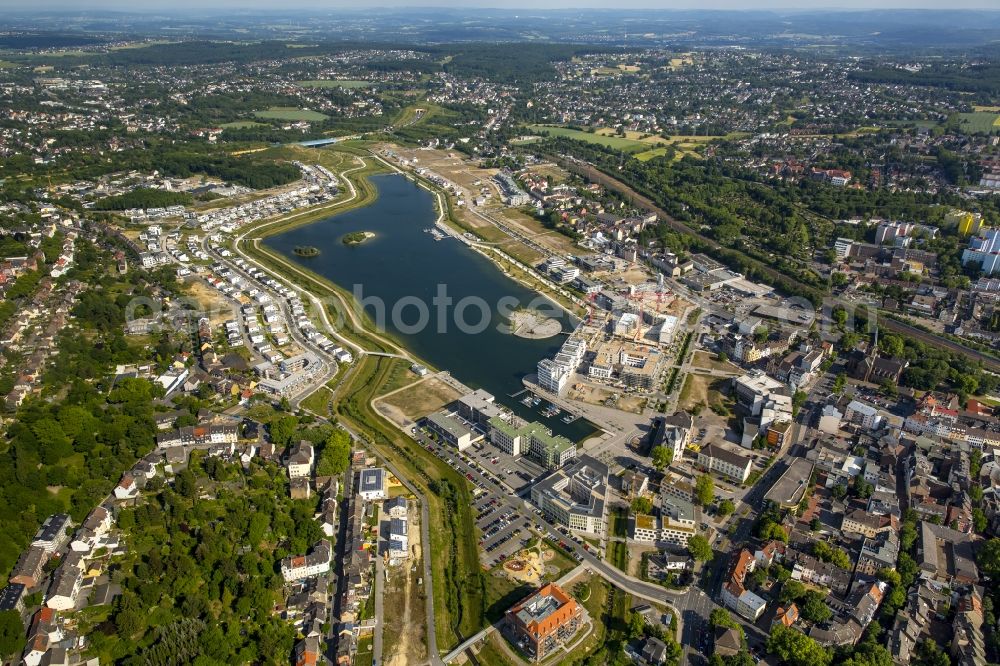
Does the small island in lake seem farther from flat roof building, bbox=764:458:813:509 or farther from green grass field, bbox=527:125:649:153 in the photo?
A: green grass field, bbox=527:125:649:153

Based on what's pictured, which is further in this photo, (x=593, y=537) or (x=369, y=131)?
(x=369, y=131)

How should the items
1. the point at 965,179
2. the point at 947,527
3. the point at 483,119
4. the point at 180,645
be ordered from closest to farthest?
the point at 180,645 < the point at 947,527 < the point at 965,179 < the point at 483,119

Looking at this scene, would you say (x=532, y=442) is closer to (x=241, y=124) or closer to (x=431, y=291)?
(x=431, y=291)

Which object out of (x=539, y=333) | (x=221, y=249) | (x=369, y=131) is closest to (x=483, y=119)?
(x=369, y=131)

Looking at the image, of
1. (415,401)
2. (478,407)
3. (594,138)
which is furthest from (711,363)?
(594,138)

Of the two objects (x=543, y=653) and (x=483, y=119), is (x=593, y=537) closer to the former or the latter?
(x=543, y=653)

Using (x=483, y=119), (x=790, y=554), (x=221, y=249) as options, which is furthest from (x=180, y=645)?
(x=483, y=119)

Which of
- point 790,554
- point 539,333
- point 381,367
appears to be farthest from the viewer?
point 539,333
